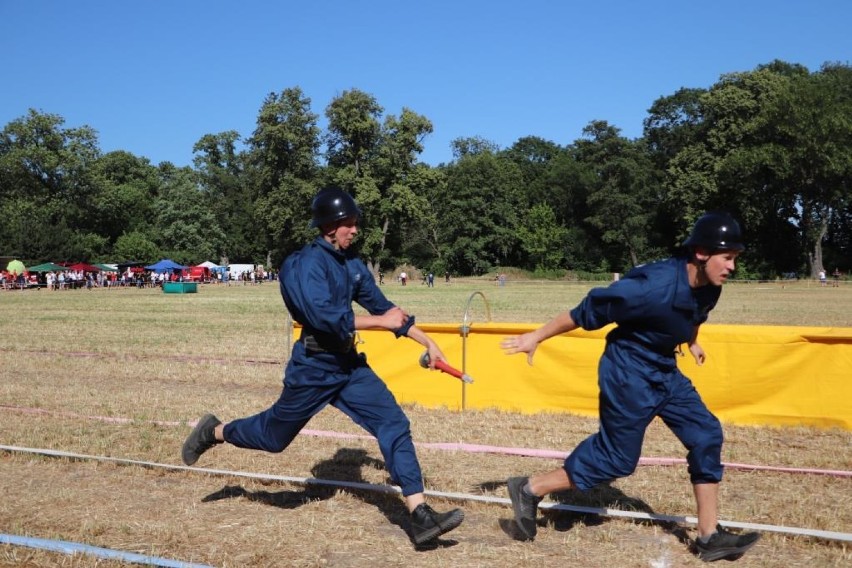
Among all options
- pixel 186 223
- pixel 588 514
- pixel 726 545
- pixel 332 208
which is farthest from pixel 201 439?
pixel 186 223

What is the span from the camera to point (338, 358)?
528cm

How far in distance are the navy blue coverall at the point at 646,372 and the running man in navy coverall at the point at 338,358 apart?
998 mm

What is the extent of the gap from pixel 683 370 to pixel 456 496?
13.9ft

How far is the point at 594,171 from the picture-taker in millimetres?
92250

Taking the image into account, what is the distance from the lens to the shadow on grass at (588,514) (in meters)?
5.36

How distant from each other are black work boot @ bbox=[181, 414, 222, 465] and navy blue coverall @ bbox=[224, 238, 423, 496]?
17.8 inches

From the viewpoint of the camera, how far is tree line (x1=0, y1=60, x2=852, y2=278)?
69625 mm

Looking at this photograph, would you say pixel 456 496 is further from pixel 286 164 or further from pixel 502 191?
pixel 502 191

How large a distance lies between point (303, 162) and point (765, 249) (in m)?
45.3

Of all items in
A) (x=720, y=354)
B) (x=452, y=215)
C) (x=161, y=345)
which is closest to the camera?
(x=720, y=354)

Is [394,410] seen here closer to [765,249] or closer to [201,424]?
[201,424]

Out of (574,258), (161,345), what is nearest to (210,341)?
(161,345)

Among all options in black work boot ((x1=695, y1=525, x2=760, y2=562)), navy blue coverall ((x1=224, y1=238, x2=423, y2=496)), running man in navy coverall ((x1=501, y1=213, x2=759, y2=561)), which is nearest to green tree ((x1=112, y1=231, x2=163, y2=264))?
navy blue coverall ((x1=224, y1=238, x2=423, y2=496))

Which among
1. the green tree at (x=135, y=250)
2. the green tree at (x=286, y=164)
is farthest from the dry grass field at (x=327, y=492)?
the green tree at (x=135, y=250)
